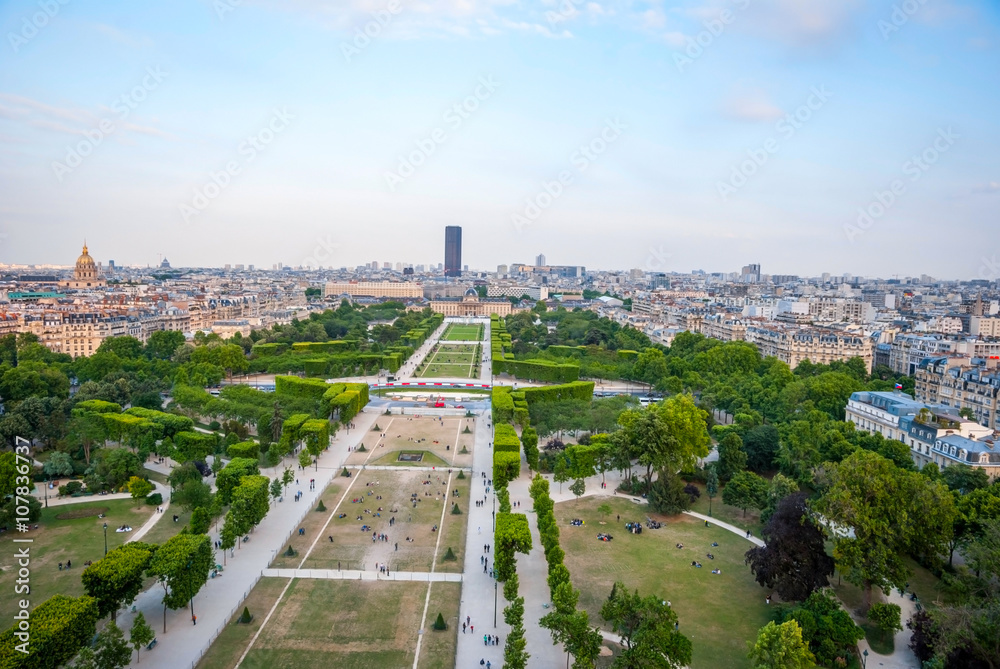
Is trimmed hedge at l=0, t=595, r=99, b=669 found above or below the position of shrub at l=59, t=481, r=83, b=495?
above

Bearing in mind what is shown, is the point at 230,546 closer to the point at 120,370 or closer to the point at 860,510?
the point at 860,510

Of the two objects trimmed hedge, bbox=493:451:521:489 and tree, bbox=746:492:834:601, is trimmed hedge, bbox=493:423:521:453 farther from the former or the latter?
tree, bbox=746:492:834:601

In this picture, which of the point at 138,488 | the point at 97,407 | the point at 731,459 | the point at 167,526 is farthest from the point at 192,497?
the point at 731,459

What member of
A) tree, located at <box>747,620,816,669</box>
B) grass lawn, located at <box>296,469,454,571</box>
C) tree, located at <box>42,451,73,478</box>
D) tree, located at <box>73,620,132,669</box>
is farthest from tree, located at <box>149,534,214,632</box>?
tree, located at <box>747,620,816,669</box>

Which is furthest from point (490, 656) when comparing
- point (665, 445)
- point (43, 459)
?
point (43, 459)

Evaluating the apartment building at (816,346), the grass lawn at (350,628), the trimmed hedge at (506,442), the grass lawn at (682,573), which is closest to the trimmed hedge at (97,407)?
→ the trimmed hedge at (506,442)

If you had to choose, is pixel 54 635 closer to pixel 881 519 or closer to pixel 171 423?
pixel 171 423
